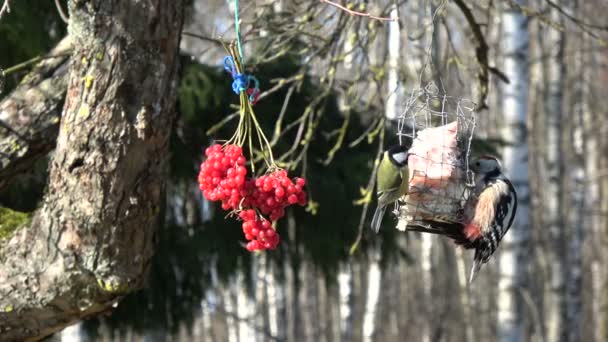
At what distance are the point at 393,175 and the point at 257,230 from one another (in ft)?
1.72

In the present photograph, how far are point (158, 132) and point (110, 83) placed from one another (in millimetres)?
212

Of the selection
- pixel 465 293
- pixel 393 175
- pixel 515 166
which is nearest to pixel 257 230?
pixel 393 175

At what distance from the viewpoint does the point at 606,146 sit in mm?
13000

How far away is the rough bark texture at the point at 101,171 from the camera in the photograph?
239 cm

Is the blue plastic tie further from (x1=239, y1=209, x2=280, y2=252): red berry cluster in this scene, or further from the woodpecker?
the woodpecker

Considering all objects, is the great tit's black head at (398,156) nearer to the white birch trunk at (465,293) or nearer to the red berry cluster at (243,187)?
the red berry cluster at (243,187)

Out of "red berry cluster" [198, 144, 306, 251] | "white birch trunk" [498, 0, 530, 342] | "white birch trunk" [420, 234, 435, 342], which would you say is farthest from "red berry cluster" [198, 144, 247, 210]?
"white birch trunk" [420, 234, 435, 342]

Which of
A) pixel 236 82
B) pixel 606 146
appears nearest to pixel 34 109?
pixel 236 82

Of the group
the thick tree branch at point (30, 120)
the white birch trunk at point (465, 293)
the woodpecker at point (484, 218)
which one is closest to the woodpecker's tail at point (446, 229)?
the woodpecker at point (484, 218)

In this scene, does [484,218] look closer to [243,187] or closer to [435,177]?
[435,177]

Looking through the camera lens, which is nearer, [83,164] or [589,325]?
[83,164]

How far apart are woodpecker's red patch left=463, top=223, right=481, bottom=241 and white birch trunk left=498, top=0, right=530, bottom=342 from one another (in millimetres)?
3573

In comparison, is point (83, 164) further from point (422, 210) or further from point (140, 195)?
point (422, 210)

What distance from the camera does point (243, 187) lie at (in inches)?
75.7
